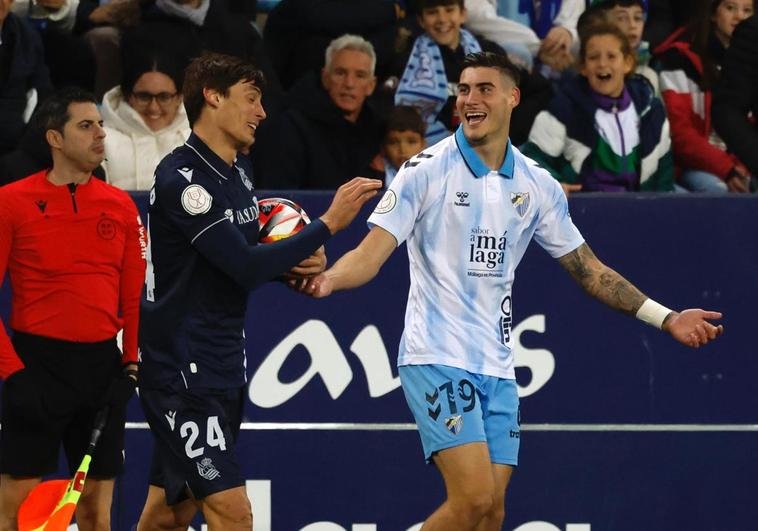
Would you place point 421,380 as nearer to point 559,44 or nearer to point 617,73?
point 617,73

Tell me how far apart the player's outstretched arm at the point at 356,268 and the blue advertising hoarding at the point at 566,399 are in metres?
1.64

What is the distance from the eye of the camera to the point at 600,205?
26.7 feet

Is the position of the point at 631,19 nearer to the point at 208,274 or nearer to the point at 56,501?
the point at 208,274

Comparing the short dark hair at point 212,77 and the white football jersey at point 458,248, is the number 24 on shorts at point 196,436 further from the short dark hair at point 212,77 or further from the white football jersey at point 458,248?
the short dark hair at point 212,77

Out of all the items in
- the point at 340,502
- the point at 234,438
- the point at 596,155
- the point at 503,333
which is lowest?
the point at 340,502

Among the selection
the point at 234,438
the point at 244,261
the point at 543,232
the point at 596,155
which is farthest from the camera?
the point at 596,155

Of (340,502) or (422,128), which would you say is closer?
(340,502)

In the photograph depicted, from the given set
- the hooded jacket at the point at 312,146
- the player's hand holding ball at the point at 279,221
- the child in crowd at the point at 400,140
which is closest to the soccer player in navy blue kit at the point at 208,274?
the player's hand holding ball at the point at 279,221

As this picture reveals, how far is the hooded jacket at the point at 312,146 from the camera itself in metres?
8.54

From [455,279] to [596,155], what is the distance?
2429 millimetres

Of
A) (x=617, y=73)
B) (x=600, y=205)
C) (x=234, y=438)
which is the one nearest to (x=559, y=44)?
(x=617, y=73)

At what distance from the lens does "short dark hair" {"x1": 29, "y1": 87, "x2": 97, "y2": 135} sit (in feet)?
23.6

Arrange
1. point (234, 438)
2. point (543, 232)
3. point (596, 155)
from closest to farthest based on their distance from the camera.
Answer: point (234, 438) < point (543, 232) < point (596, 155)

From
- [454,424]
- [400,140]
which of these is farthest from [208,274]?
[400,140]
